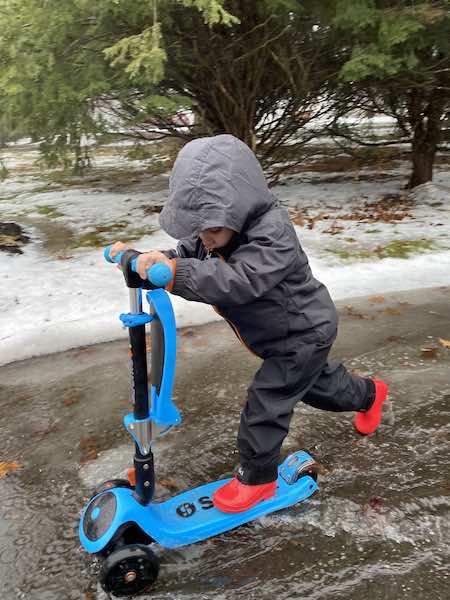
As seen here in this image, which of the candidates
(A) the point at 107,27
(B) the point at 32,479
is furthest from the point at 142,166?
(B) the point at 32,479

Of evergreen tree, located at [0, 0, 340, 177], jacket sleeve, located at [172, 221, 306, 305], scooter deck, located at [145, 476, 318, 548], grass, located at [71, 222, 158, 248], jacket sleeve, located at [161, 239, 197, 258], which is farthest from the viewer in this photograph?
grass, located at [71, 222, 158, 248]

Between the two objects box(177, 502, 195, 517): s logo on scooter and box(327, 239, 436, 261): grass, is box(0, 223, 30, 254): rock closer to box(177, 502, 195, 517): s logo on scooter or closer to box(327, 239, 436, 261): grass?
box(327, 239, 436, 261): grass

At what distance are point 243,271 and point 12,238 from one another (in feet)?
18.0

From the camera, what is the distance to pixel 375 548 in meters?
2.12

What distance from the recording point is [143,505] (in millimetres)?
2109

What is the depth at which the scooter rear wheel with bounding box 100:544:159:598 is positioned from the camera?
1918mm

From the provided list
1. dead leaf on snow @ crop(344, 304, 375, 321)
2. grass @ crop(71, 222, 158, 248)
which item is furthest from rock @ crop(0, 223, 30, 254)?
dead leaf on snow @ crop(344, 304, 375, 321)

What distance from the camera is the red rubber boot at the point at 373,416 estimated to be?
2729 mm

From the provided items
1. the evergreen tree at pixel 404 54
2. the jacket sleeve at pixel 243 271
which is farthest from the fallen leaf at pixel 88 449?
the evergreen tree at pixel 404 54

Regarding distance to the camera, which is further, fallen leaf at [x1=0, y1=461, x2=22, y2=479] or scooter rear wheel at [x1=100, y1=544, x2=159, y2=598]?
fallen leaf at [x1=0, y1=461, x2=22, y2=479]

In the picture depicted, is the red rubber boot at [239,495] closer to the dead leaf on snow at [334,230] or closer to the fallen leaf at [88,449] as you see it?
the fallen leaf at [88,449]

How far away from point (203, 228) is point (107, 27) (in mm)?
4550

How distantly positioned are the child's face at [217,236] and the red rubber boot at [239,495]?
1.02 m

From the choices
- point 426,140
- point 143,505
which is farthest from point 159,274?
point 426,140
